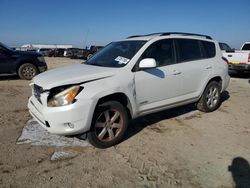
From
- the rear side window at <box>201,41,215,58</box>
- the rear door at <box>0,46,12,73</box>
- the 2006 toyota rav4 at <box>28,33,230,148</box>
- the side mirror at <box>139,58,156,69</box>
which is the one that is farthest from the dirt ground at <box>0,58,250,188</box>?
the rear door at <box>0,46,12,73</box>

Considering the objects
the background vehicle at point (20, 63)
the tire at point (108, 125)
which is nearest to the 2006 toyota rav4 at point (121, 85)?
the tire at point (108, 125)

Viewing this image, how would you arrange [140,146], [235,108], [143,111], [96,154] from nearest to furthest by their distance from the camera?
[96,154]
[140,146]
[143,111]
[235,108]

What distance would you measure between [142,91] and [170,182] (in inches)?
65.4

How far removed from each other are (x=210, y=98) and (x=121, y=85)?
297 centimetres

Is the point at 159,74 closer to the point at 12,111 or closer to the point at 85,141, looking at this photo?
the point at 85,141

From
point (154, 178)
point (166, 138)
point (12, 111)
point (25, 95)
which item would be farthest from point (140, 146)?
point (25, 95)

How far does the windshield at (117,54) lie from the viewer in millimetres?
4255

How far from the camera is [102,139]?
3859 millimetres

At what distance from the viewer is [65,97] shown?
346cm

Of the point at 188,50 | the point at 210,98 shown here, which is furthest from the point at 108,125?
the point at 210,98

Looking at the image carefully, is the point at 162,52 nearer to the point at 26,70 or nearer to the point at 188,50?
the point at 188,50

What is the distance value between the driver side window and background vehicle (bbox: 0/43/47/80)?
279 inches

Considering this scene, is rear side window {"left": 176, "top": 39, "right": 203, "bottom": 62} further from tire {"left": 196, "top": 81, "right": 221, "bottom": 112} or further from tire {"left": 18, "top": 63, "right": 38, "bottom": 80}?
tire {"left": 18, "top": 63, "right": 38, "bottom": 80}

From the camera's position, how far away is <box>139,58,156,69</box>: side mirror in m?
3.96
